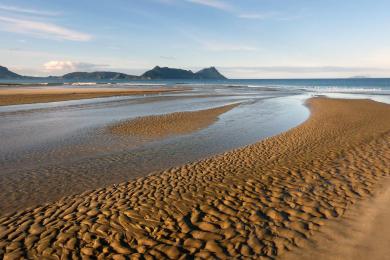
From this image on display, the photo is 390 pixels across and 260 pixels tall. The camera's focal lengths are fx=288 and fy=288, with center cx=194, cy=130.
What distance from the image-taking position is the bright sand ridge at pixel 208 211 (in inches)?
237

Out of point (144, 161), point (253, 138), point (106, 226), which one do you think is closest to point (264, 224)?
point (106, 226)

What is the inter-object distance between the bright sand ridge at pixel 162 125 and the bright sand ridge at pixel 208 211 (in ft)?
24.6

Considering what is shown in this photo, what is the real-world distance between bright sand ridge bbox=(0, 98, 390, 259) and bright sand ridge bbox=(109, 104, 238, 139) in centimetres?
750

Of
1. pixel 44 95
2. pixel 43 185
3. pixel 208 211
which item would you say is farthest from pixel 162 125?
pixel 44 95

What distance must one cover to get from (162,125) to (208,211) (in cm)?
1474

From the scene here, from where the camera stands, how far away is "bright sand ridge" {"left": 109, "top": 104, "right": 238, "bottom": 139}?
19.2m

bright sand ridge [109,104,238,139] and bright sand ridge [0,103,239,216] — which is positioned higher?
bright sand ridge [109,104,238,139]

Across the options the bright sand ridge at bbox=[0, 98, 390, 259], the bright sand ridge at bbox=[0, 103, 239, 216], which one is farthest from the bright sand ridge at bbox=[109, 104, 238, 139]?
the bright sand ridge at bbox=[0, 98, 390, 259]

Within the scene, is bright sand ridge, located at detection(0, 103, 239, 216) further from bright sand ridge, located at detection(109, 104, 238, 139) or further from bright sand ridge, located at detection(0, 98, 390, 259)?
bright sand ridge, located at detection(109, 104, 238, 139)

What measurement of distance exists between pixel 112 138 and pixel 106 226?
11284 millimetres

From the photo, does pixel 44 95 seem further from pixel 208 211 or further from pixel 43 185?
pixel 208 211

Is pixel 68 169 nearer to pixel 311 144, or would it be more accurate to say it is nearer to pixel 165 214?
pixel 165 214

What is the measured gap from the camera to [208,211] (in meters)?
7.58

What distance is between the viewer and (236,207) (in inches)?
306
